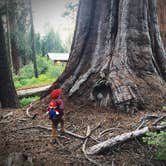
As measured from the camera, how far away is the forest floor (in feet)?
17.2

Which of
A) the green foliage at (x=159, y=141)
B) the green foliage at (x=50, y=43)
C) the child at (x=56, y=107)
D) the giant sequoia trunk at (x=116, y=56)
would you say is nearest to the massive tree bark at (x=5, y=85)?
the giant sequoia trunk at (x=116, y=56)

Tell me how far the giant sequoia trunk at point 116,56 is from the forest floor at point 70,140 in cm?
37

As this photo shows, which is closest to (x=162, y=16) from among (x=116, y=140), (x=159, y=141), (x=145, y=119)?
(x=145, y=119)

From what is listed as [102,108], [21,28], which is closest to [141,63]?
[102,108]

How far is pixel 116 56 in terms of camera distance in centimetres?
754

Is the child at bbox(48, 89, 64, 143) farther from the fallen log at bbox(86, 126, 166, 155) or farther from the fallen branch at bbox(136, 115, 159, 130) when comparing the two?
the fallen branch at bbox(136, 115, 159, 130)

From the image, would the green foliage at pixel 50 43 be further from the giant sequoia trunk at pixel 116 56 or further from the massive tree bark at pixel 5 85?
the giant sequoia trunk at pixel 116 56

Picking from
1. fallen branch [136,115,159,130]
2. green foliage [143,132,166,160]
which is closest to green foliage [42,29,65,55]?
fallen branch [136,115,159,130]

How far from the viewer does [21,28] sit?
1261 inches

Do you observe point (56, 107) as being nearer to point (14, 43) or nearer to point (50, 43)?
point (14, 43)

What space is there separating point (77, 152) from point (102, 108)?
1651 mm

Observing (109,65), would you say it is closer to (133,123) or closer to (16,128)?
(133,123)

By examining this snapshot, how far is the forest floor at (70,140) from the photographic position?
5.23 metres

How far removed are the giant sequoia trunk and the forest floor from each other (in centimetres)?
37
